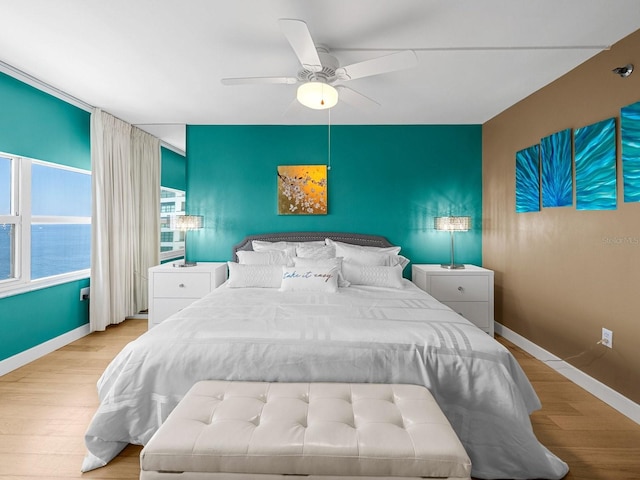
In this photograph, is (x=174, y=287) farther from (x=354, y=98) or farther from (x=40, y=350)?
(x=354, y=98)

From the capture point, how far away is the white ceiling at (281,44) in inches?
82.1

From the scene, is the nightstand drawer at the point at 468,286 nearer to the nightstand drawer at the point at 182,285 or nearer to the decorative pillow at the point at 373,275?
the decorative pillow at the point at 373,275

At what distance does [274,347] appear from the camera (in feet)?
Answer: 6.26

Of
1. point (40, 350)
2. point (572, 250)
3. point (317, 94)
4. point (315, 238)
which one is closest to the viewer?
point (317, 94)

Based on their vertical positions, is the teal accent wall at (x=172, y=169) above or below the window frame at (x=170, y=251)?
above

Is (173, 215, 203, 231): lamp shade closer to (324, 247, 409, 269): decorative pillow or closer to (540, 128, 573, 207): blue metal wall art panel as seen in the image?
(324, 247, 409, 269): decorative pillow

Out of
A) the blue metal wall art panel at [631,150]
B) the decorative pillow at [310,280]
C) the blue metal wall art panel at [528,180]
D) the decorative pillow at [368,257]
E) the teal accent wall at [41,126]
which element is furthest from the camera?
the decorative pillow at [368,257]

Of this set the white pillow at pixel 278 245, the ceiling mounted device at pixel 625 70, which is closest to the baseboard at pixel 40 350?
the white pillow at pixel 278 245

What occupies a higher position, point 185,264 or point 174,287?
point 185,264

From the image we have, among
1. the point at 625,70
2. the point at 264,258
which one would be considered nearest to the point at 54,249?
the point at 264,258

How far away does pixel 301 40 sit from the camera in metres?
1.89

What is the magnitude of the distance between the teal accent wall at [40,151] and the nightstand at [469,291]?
3.71 meters

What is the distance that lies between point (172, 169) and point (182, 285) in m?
1.89

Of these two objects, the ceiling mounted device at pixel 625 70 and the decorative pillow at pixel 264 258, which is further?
the decorative pillow at pixel 264 258
